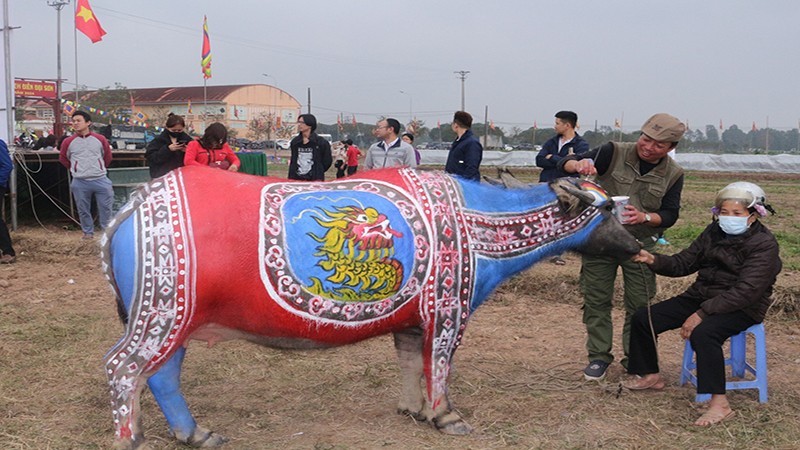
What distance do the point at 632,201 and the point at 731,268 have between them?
0.80 metres

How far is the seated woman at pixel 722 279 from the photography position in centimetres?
425

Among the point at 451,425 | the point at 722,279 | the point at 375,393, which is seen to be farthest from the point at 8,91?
the point at 722,279

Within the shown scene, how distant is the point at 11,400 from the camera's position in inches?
176

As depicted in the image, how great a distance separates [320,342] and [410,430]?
0.89 m

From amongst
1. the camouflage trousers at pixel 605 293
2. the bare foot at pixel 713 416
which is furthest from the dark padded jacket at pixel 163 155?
the bare foot at pixel 713 416

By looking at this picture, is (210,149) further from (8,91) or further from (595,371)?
(8,91)

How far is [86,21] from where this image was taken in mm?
14992

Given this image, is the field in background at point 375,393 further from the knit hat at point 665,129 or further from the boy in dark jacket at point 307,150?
the boy in dark jacket at point 307,150

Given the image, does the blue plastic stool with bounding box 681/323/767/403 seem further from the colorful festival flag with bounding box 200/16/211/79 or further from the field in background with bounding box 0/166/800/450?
the colorful festival flag with bounding box 200/16/211/79

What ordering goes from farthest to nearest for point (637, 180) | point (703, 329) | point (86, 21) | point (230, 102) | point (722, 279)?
point (230, 102) < point (86, 21) < point (637, 180) < point (722, 279) < point (703, 329)

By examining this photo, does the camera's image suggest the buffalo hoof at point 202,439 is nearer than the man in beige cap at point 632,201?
Yes

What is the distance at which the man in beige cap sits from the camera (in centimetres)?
464

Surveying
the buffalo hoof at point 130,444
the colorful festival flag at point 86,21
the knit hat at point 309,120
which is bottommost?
the buffalo hoof at point 130,444

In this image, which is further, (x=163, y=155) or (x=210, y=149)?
(x=163, y=155)
